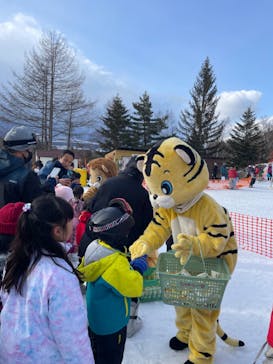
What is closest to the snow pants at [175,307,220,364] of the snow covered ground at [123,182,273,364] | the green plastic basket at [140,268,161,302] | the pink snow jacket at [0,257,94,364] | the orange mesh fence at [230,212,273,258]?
the snow covered ground at [123,182,273,364]

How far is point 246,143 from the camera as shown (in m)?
44.2

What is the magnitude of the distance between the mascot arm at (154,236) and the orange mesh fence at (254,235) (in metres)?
4.36

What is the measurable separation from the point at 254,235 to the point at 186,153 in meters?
6.65

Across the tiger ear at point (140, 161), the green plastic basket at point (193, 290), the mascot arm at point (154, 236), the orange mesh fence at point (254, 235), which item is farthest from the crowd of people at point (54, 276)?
the orange mesh fence at point (254, 235)

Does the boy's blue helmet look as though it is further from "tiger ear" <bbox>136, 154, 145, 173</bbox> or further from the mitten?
"tiger ear" <bbox>136, 154, 145, 173</bbox>

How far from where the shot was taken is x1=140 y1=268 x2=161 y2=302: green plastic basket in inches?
169

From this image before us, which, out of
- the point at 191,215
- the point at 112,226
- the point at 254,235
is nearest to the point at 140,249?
the point at 191,215

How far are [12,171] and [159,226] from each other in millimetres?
1539

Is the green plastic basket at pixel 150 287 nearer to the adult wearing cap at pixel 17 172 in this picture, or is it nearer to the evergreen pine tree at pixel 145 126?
the adult wearing cap at pixel 17 172

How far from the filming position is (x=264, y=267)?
5.85 metres

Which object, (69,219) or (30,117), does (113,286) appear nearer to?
(69,219)

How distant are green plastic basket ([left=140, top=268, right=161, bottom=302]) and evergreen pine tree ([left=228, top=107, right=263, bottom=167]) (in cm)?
4169

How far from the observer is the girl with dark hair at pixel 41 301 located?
1.67 m

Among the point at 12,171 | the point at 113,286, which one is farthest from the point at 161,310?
the point at 12,171
